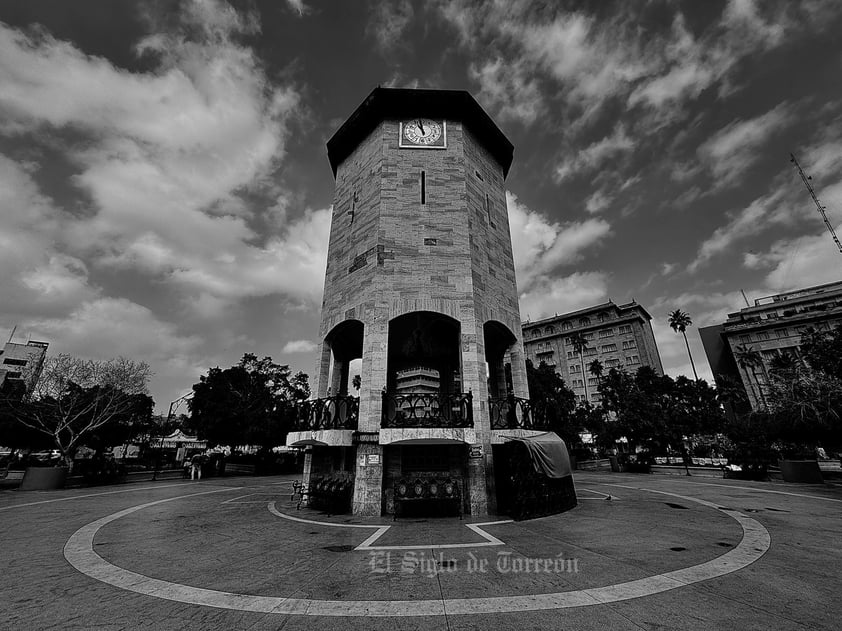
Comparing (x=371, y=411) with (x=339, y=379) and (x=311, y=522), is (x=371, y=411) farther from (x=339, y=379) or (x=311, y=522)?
(x=339, y=379)

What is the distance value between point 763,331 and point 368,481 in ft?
304

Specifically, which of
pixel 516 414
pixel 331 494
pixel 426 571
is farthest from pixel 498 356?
pixel 426 571

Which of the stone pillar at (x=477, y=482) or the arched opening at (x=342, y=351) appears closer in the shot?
the stone pillar at (x=477, y=482)

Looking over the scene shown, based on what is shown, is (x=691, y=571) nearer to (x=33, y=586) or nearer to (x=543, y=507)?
(x=543, y=507)

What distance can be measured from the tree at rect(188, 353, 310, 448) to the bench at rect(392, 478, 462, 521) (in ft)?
71.5

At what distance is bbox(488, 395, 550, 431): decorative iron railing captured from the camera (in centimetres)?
1369

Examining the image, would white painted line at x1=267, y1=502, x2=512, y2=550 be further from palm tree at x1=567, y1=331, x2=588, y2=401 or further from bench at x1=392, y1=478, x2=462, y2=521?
palm tree at x1=567, y1=331, x2=588, y2=401

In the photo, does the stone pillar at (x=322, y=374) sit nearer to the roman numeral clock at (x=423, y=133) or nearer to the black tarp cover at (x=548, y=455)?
the black tarp cover at (x=548, y=455)

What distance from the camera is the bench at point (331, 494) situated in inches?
473

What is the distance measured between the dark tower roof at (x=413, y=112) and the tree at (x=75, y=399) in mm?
22139

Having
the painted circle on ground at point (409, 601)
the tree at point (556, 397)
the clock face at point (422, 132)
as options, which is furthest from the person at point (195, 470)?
the tree at point (556, 397)

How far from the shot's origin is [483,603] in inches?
192

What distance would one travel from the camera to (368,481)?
11.8 metres

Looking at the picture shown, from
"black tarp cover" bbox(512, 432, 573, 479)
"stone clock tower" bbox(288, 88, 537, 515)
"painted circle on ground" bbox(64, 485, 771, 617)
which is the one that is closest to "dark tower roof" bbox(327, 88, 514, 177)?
"stone clock tower" bbox(288, 88, 537, 515)
